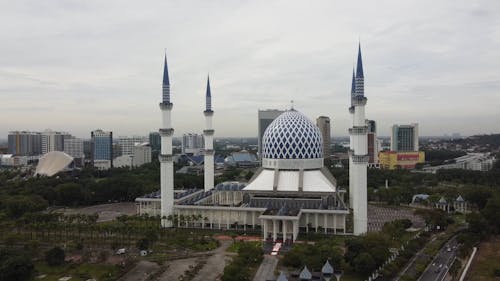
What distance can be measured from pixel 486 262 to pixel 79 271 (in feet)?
85.0

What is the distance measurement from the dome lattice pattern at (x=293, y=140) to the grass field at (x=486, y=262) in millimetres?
17393

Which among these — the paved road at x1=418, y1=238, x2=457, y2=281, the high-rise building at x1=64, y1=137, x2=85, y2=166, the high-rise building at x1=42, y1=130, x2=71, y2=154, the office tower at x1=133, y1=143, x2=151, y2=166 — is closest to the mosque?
the paved road at x1=418, y1=238, x2=457, y2=281

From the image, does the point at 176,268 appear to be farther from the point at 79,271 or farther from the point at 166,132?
the point at 166,132

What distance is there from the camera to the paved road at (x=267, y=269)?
25.3 m

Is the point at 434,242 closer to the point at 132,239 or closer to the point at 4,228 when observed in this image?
the point at 132,239

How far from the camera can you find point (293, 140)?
43281 millimetres

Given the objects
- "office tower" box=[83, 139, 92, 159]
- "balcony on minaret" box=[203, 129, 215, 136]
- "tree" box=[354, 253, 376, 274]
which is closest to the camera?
"tree" box=[354, 253, 376, 274]

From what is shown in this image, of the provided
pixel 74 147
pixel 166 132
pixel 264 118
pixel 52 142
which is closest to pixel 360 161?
pixel 166 132

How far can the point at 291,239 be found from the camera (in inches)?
1323

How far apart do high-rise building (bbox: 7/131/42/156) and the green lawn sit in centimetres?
12039

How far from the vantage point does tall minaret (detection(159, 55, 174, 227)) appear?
39000mm

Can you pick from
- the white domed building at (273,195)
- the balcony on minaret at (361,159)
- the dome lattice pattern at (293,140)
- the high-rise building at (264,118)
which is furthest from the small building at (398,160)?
the balcony on minaret at (361,159)

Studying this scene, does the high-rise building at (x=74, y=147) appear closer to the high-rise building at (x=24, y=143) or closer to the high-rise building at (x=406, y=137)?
the high-rise building at (x=24, y=143)

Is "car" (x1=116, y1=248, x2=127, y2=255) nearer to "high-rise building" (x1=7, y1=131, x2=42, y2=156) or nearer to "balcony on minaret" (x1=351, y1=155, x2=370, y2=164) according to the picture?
"balcony on minaret" (x1=351, y1=155, x2=370, y2=164)
